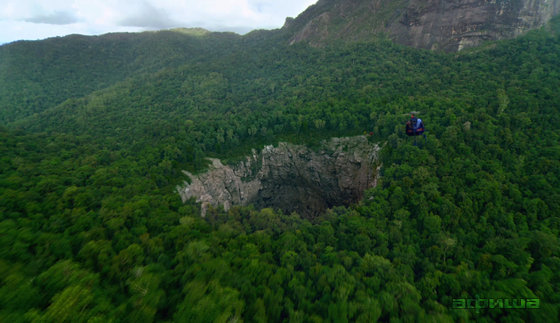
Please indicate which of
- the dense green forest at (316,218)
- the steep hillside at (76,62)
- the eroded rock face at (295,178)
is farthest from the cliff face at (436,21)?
the steep hillside at (76,62)

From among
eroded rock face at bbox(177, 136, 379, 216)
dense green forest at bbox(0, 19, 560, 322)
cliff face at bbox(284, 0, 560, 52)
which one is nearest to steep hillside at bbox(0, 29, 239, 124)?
dense green forest at bbox(0, 19, 560, 322)

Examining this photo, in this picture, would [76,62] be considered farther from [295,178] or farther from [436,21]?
[436,21]

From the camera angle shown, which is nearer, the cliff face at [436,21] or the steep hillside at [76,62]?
the cliff face at [436,21]

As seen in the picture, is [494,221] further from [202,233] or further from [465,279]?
[202,233]

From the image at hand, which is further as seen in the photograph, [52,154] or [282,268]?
[52,154]

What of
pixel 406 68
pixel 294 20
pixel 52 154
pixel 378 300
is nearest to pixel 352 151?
pixel 378 300

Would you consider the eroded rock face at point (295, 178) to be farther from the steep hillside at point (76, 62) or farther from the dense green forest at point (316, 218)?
the steep hillside at point (76, 62)
